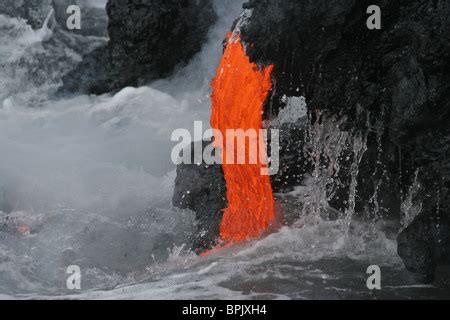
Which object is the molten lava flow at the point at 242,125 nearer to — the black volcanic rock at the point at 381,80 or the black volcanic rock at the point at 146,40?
the black volcanic rock at the point at 381,80

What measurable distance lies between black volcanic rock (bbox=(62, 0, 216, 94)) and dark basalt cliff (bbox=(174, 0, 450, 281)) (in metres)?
5.49

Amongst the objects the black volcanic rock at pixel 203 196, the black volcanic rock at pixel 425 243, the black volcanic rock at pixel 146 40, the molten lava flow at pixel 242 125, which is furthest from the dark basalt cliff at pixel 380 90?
the black volcanic rock at pixel 146 40

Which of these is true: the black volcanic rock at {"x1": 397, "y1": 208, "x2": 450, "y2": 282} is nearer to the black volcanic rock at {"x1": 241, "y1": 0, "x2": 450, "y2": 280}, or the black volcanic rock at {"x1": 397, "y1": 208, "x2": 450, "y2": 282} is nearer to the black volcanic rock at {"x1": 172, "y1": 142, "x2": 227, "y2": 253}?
the black volcanic rock at {"x1": 241, "y1": 0, "x2": 450, "y2": 280}

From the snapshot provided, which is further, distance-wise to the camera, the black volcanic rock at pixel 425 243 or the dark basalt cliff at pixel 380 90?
the dark basalt cliff at pixel 380 90

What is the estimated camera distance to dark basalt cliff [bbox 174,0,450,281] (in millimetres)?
5773

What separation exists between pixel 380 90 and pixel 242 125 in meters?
1.65

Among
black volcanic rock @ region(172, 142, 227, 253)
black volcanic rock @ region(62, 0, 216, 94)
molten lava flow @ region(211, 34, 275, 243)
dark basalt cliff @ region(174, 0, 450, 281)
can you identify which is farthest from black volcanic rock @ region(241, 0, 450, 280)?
black volcanic rock @ region(62, 0, 216, 94)

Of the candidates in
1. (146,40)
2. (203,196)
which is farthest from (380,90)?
(146,40)

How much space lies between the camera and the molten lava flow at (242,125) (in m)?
7.09

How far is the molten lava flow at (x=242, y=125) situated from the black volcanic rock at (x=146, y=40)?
480 cm

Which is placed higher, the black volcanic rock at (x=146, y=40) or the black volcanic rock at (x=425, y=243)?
the black volcanic rock at (x=146, y=40)

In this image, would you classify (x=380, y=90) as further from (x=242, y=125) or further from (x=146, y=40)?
(x=146, y=40)

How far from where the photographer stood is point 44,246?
8219mm
